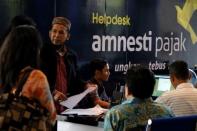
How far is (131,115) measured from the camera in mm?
2904

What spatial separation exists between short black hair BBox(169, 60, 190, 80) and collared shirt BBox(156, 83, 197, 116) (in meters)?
0.22

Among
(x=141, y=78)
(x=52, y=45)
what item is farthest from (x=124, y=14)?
(x=141, y=78)

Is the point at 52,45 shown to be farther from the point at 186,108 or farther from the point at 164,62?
the point at 164,62

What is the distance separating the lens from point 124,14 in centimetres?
703

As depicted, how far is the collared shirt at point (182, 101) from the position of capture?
3754 millimetres

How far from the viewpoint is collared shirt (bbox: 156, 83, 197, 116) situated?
375cm

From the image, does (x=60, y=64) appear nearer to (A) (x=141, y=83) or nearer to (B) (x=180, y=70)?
(B) (x=180, y=70)

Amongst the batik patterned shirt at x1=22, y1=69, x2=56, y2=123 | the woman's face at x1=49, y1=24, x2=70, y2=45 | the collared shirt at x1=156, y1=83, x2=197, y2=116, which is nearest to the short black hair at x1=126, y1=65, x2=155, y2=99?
the batik patterned shirt at x1=22, y1=69, x2=56, y2=123

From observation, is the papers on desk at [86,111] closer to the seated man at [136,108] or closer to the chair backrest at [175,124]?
the seated man at [136,108]

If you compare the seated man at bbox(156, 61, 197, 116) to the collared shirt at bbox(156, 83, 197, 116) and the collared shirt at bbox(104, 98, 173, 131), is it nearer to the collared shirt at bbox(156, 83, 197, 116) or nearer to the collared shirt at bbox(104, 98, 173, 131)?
the collared shirt at bbox(156, 83, 197, 116)

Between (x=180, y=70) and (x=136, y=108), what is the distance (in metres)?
1.19

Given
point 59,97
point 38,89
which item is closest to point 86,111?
point 59,97

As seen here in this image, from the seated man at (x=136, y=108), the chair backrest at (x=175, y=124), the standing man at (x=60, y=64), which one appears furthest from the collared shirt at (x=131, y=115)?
the standing man at (x=60, y=64)

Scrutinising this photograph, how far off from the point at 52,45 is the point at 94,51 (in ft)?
6.27
